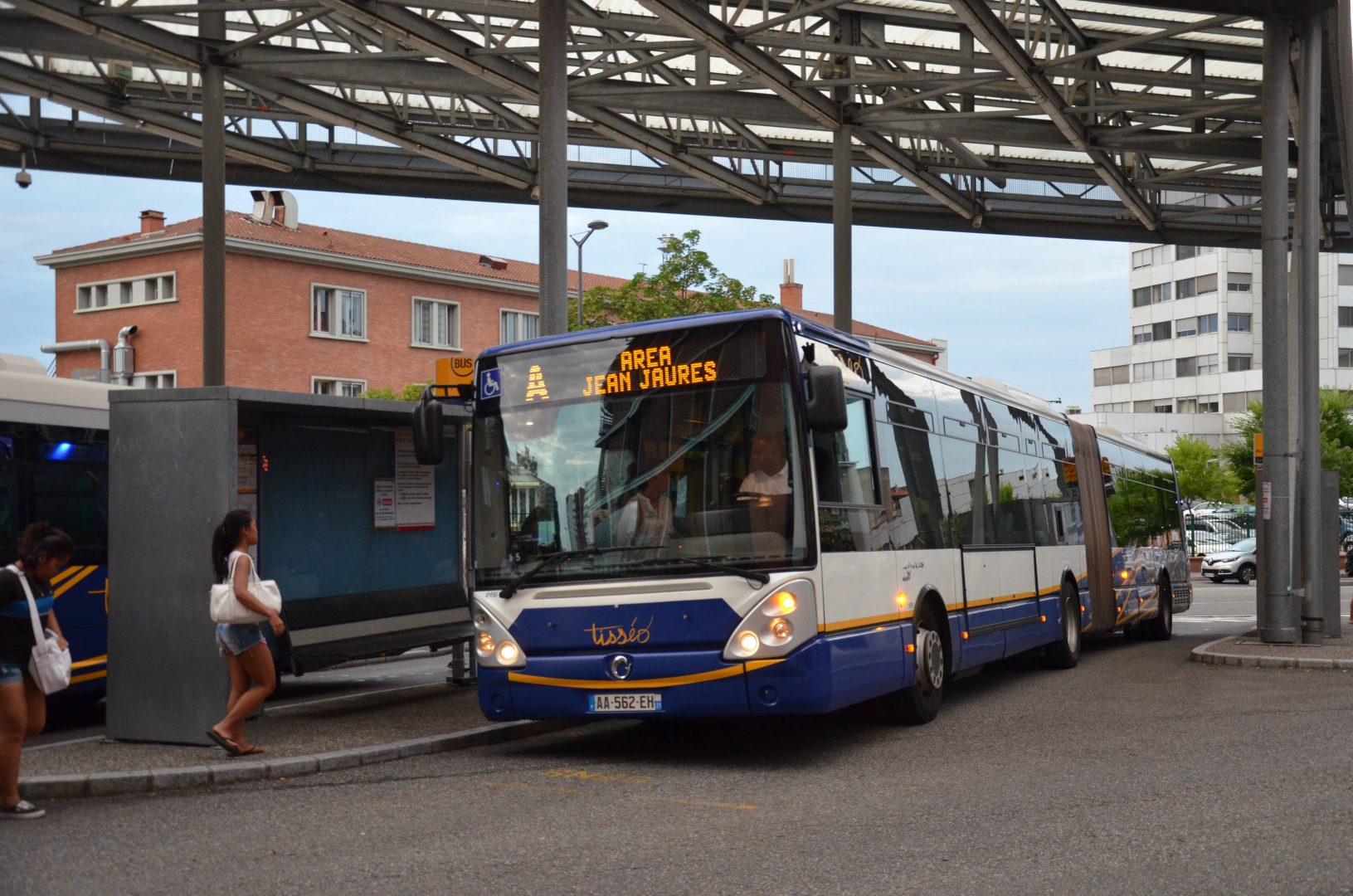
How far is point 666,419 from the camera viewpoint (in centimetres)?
951

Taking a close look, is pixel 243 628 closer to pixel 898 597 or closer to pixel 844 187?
pixel 898 597

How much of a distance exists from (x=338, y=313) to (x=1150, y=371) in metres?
66.0

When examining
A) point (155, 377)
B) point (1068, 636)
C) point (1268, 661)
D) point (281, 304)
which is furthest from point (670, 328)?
point (155, 377)

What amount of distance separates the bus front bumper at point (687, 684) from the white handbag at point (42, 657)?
9.47ft

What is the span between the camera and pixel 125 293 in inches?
2052

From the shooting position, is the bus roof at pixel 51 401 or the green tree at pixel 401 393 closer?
the bus roof at pixel 51 401

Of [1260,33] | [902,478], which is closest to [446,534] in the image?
[902,478]

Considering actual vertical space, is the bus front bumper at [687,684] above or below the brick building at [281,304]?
below

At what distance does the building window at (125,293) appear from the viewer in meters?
51.0

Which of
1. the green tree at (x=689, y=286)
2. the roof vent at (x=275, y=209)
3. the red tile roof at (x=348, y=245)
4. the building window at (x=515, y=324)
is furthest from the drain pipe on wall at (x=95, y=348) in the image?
the green tree at (x=689, y=286)

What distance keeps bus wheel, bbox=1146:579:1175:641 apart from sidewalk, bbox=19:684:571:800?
1240cm

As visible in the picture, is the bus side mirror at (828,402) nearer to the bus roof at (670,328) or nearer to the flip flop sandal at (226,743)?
the bus roof at (670,328)

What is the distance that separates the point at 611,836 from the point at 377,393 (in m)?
45.3

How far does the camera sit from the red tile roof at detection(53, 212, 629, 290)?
5134 centimetres
